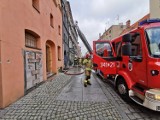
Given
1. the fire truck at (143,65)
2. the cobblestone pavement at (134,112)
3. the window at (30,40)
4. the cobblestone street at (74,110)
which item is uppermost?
the window at (30,40)

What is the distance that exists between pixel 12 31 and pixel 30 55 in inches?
69.9

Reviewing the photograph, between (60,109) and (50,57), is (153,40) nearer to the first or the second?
(60,109)

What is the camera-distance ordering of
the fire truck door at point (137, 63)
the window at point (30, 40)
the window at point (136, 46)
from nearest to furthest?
the fire truck door at point (137, 63), the window at point (136, 46), the window at point (30, 40)

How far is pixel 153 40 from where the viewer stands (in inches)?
146

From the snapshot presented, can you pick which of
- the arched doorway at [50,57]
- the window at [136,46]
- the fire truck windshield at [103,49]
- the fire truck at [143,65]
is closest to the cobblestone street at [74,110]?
the fire truck at [143,65]

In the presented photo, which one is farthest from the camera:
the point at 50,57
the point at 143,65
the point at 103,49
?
the point at 50,57

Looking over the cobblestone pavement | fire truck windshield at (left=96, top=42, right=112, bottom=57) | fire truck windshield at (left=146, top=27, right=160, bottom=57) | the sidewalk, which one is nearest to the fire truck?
fire truck windshield at (left=146, top=27, right=160, bottom=57)

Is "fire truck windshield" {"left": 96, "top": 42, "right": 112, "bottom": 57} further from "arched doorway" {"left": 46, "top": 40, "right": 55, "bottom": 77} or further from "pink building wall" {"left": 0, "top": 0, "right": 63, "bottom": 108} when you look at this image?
"arched doorway" {"left": 46, "top": 40, "right": 55, "bottom": 77}

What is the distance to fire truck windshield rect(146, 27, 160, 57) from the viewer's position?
3570mm

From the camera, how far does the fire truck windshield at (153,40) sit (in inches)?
141

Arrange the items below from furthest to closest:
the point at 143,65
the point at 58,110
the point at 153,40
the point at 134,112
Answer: the point at 58,110, the point at 134,112, the point at 143,65, the point at 153,40

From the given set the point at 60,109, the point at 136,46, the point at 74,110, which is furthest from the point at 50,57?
the point at 136,46

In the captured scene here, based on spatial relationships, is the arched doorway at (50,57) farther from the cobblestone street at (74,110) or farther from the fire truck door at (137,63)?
the fire truck door at (137,63)

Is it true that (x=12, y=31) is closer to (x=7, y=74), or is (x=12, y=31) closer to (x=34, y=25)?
(x=7, y=74)
